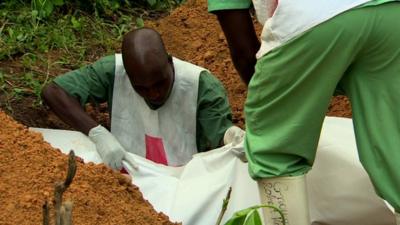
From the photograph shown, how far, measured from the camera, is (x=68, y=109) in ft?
12.2

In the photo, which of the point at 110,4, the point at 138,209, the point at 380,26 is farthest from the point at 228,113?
the point at 110,4

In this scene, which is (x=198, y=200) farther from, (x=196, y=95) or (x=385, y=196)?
(x=385, y=196)

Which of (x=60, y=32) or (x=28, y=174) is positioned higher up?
(x=28, y=174)

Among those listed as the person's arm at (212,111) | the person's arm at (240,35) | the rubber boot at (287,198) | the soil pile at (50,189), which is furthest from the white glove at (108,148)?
the rubber boot at (287,198)

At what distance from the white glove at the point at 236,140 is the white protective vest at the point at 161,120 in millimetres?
A: 252

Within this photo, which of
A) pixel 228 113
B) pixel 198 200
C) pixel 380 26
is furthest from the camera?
pixel 228 113

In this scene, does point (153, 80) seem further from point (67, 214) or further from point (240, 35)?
point (67, 214)

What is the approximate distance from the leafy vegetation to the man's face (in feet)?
2.47

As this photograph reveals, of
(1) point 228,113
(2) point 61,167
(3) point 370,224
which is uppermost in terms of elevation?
(2) point 61,167

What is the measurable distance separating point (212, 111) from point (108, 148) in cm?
45

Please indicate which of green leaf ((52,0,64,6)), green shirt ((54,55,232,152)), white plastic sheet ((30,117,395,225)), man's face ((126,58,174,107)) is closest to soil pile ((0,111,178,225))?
white plastic sheet ((30,117,395,225))

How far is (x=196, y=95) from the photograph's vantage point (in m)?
3.72

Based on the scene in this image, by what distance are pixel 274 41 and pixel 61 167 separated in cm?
74

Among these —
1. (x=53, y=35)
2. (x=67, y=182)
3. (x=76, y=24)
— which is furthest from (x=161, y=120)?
(x=67, y=182)
